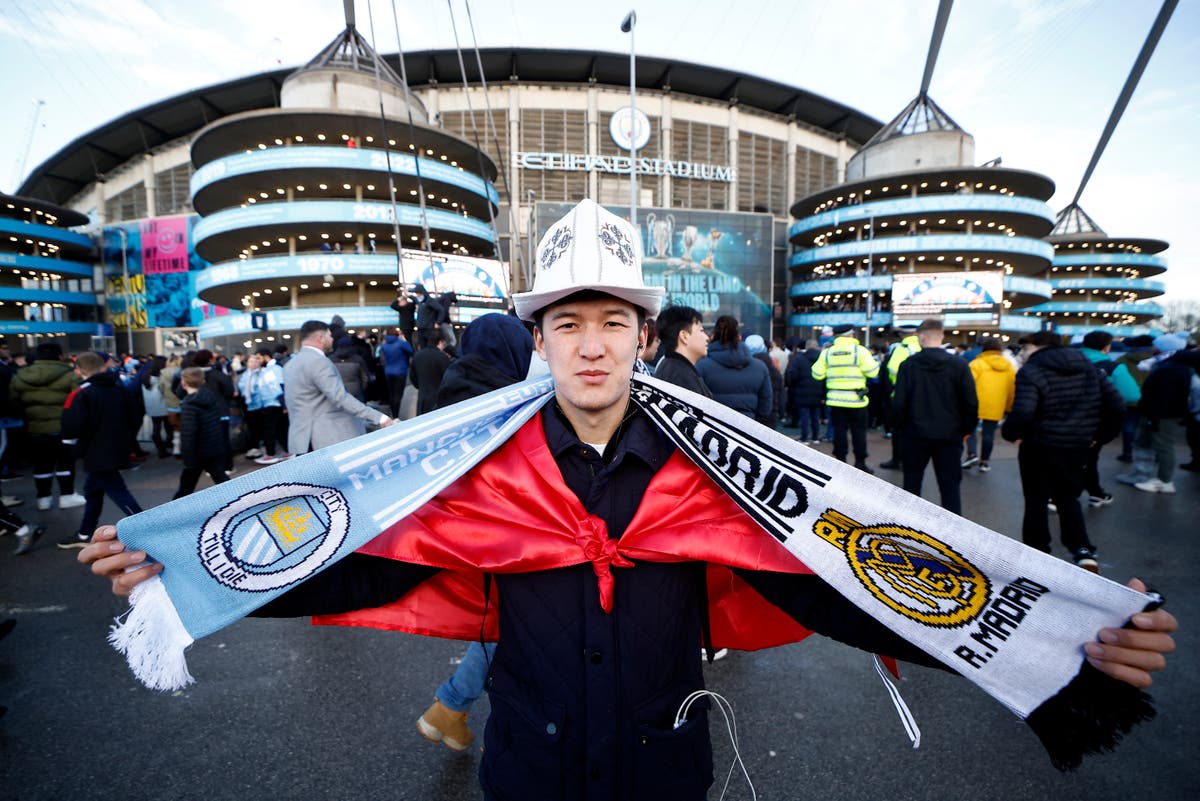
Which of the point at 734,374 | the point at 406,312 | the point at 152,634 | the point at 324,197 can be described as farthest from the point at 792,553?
the point at 324,197

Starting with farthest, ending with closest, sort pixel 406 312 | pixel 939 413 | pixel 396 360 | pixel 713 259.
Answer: pixel 713 259, pixel 396 360, pixel 406 312, pixel 939 413

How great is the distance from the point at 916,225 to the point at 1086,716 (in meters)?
45.5

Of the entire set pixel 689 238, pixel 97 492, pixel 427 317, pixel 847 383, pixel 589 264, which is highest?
pixel 689 238

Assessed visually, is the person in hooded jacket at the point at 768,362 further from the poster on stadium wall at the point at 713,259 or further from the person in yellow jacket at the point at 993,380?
the poster on stadium wall at the point at 713,259

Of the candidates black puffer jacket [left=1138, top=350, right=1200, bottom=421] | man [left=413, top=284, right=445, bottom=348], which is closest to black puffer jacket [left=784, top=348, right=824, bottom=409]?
black puffer jacket [left=1138, top=350, right=1200, bottom=421]

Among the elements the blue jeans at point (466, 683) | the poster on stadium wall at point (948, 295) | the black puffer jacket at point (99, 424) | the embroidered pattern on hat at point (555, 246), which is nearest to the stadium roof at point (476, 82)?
the poster on stadium wall at point (948, 295)

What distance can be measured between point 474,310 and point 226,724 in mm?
13946

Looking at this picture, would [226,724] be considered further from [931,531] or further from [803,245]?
[803,245]

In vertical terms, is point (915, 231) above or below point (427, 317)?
above

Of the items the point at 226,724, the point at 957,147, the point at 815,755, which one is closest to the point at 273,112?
the point at 226,724

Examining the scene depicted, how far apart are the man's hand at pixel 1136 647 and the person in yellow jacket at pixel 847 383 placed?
6656 mm

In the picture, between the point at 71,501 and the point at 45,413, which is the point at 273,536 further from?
the point at 71,501

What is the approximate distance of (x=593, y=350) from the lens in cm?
135

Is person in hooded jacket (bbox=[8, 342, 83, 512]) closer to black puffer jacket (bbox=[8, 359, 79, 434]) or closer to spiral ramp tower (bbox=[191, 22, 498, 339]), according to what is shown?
black puffer jacket (bbox=[8, 359, 79, 434])
